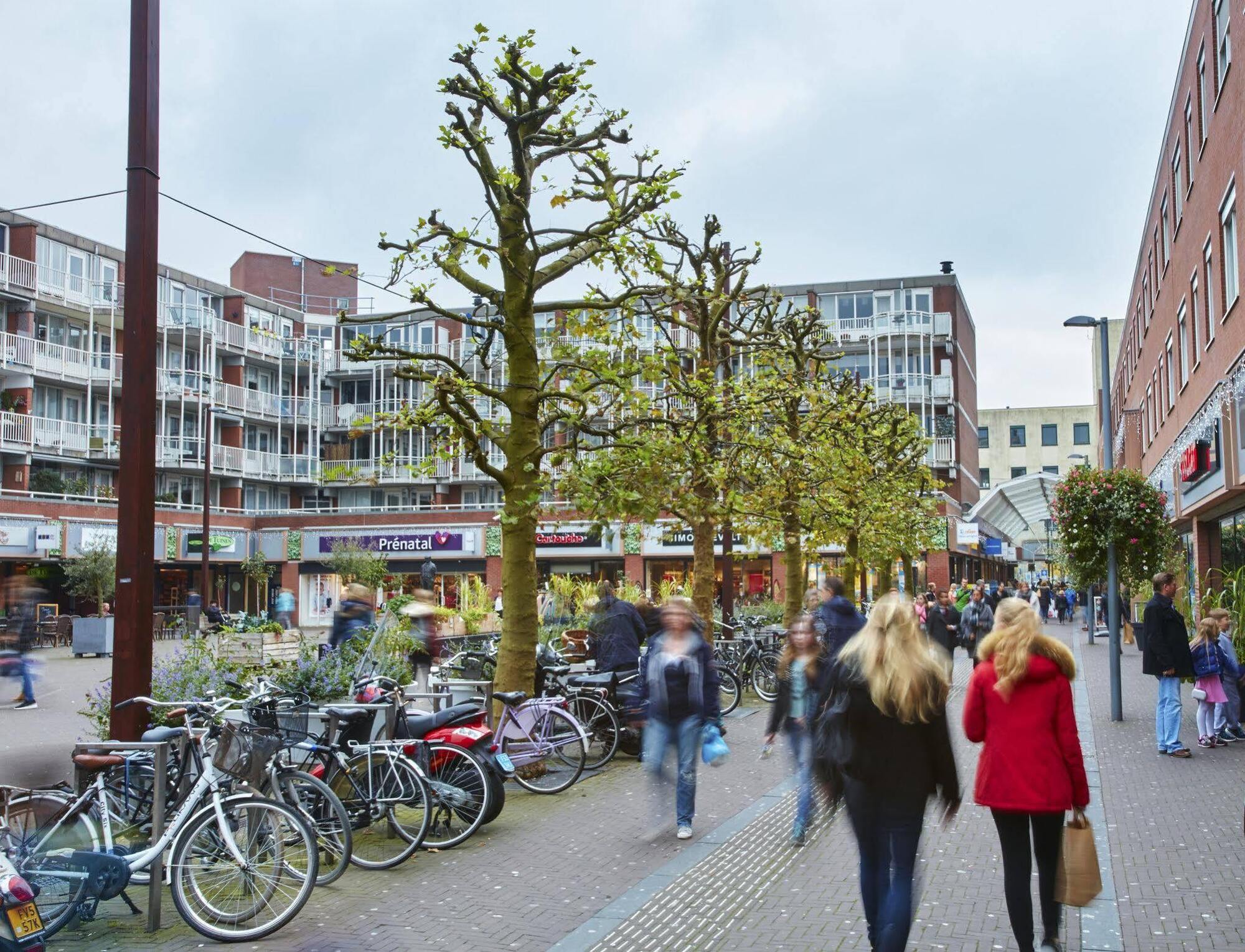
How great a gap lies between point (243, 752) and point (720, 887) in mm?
2932

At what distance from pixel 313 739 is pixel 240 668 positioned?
292cm

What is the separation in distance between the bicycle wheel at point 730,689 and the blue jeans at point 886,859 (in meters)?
11.6

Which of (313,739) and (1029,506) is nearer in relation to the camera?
(313,739)

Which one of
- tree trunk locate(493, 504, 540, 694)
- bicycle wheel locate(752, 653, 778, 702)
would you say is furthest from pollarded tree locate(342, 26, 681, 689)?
bicycle wheel locate(752, 653, 778, 702)

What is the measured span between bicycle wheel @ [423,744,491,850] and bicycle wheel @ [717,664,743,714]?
8.62 meters

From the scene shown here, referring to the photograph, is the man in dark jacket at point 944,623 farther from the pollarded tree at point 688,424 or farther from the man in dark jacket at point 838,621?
the man in dark jacket at point 838,621

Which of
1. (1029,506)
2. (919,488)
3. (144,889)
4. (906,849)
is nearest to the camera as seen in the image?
(906,849)

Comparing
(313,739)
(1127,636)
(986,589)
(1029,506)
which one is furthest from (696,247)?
(1029,506)

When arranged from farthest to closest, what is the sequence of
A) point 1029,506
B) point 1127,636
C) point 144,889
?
point 1029,506
point 1127,636
point 144,889

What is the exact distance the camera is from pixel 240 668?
10.9 m

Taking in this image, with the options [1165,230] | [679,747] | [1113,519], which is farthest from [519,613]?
[1165,230]

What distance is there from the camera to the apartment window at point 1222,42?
1822 centimetres

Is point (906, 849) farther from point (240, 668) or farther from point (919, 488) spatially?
point (919, 488)

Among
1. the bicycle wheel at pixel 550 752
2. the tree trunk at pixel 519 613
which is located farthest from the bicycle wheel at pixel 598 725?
the bicycle wheel at pixel 550 752
